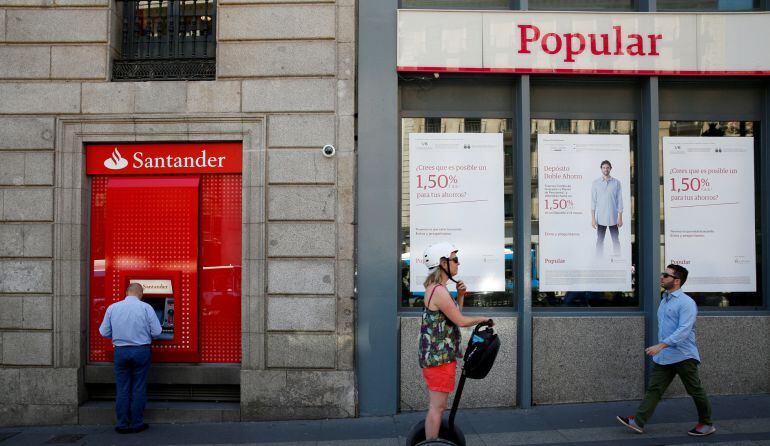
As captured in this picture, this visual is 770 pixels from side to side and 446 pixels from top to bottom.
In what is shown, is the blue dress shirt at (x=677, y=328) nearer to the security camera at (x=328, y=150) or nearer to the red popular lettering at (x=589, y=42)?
the red popular lettering at (x=589, y=42)

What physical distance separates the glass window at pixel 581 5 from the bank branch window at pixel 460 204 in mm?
1928

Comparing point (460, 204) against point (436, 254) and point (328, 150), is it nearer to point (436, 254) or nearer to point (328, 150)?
point (328, 150)

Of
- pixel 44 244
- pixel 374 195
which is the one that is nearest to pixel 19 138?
pixel 44 244

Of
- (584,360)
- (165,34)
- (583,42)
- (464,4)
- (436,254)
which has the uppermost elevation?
(464,4)

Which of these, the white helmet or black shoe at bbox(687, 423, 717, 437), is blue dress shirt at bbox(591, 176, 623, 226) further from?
the white helmet

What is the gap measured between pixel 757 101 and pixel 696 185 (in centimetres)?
149

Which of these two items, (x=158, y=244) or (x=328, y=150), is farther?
(x=158, y=244)

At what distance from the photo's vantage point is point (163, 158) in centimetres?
781

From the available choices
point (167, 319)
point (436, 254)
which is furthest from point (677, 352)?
point (167, 319)

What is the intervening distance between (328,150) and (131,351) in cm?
336

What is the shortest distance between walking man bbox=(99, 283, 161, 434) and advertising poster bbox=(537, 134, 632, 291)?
16.6 ft

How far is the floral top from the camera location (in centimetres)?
488

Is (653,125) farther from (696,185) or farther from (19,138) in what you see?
(19,138)

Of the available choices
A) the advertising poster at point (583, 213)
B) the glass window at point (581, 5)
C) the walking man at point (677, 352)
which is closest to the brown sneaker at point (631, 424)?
the walking man at point (677, 352)
